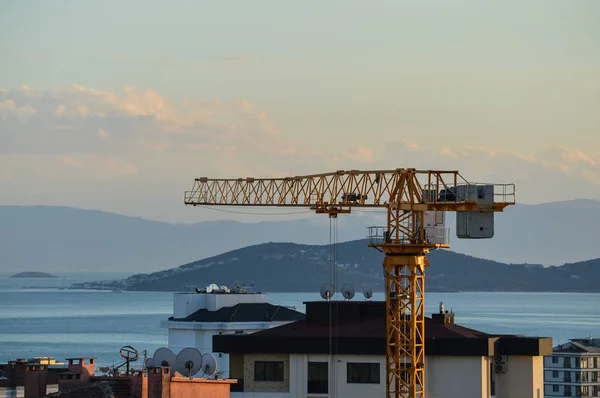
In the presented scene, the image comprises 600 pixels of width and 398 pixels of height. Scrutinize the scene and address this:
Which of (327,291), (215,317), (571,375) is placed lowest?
(571,375)

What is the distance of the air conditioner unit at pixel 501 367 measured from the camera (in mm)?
68062

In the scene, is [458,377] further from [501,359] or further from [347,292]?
[347,292]

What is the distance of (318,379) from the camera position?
228ft

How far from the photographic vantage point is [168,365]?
184 ft

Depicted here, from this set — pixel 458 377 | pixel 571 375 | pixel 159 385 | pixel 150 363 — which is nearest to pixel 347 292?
pixel 458 377

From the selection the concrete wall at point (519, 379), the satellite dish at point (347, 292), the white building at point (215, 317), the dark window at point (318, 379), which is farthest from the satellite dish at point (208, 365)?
the white building at point (215, 317)

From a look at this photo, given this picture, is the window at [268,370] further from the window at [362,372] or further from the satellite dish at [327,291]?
the satellite dish at [327,291]

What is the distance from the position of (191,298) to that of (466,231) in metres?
49.2

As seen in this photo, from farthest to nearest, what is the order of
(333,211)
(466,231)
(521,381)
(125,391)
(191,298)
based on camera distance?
(191,298)
(333,211)
(466,231)
(521,381)
(125,391)

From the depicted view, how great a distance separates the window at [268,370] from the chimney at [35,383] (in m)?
18.0

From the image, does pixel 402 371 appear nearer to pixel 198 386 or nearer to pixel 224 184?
pixel 198 386

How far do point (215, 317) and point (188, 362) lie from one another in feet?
202

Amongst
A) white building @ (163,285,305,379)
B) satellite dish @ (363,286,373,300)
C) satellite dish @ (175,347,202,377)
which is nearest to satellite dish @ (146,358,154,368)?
satellite dish @ (175,347,202,377)

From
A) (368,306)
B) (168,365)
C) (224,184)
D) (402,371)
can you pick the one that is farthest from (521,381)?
(224,184)
